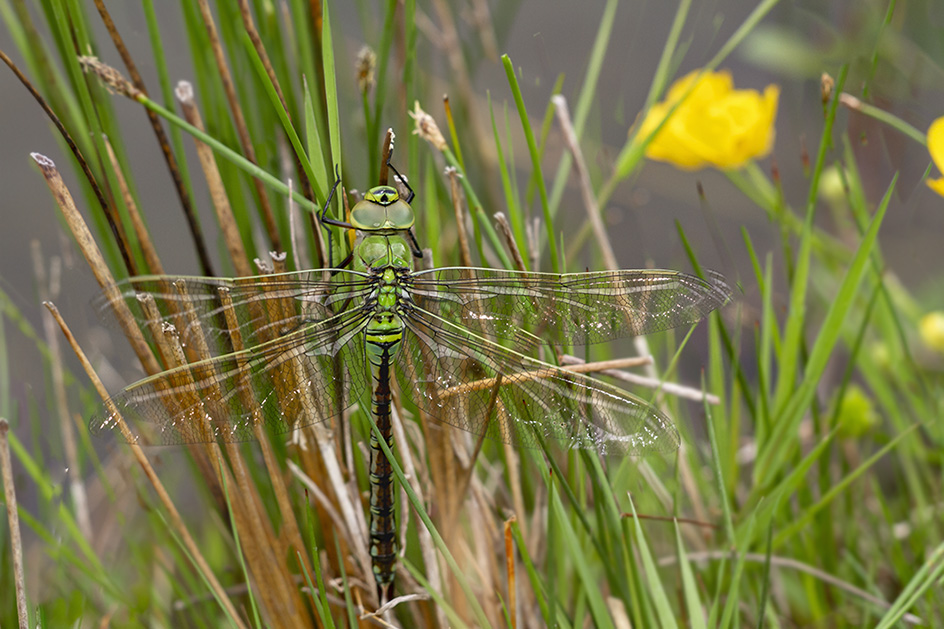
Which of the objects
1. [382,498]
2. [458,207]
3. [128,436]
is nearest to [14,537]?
[128,436]

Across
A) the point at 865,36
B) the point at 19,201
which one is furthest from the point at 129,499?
the point at 865,36

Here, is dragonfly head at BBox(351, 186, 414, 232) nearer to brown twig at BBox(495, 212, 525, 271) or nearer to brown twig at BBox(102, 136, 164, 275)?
brown twig at BBox(495, 212, 525, 271)

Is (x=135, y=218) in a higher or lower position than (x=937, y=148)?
higher

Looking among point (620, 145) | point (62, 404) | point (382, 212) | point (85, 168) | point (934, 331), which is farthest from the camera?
point (620, 145)

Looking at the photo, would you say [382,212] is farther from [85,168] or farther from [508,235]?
[85,168]

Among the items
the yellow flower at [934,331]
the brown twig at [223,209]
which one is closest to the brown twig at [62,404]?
the brown twig at [223,209]

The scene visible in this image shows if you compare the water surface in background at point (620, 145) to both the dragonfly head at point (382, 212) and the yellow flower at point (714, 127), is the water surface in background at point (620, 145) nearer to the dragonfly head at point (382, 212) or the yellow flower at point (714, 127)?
the yellow flower at point (714, 127)
